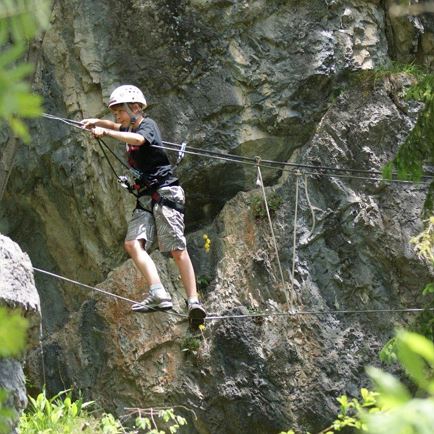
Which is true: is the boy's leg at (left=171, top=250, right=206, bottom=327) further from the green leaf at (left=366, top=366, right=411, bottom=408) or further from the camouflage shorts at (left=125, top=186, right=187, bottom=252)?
the green leaf at (left=366, top=366, right=411, bottom=408)

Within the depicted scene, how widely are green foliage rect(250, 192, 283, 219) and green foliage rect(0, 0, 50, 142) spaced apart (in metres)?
7.35

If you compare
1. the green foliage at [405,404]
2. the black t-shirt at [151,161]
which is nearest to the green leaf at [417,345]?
the green foliage at [405,404]

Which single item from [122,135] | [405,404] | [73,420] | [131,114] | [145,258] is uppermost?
[131,114]

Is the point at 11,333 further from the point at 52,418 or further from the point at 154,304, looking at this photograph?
the point at 52,418

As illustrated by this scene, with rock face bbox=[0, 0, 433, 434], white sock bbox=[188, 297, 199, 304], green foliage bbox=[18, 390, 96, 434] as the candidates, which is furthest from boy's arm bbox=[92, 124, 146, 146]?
rock face bbox=[0, 0, 433, 434]

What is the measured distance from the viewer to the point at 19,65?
3.40 feet

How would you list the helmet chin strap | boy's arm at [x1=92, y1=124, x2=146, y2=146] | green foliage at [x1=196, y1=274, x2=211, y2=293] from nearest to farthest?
1. boy's arm at [x1=92, y1=124, x2=146, y2=146]
2. the helmet chin strap
3. green foliage at [x1=196, y1=274, x2=211, y2=293]

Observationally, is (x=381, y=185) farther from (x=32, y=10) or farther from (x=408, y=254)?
(x=32, y=10)

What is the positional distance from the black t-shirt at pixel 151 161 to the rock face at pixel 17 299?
2302mm

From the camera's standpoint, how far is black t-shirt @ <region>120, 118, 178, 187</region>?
627 centimetres

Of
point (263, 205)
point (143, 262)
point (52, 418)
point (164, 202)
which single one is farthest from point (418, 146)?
point (52, 418)

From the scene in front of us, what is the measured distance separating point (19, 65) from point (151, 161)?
5293 mm

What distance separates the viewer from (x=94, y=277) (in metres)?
9.12

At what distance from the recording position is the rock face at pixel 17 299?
3.61 meters
